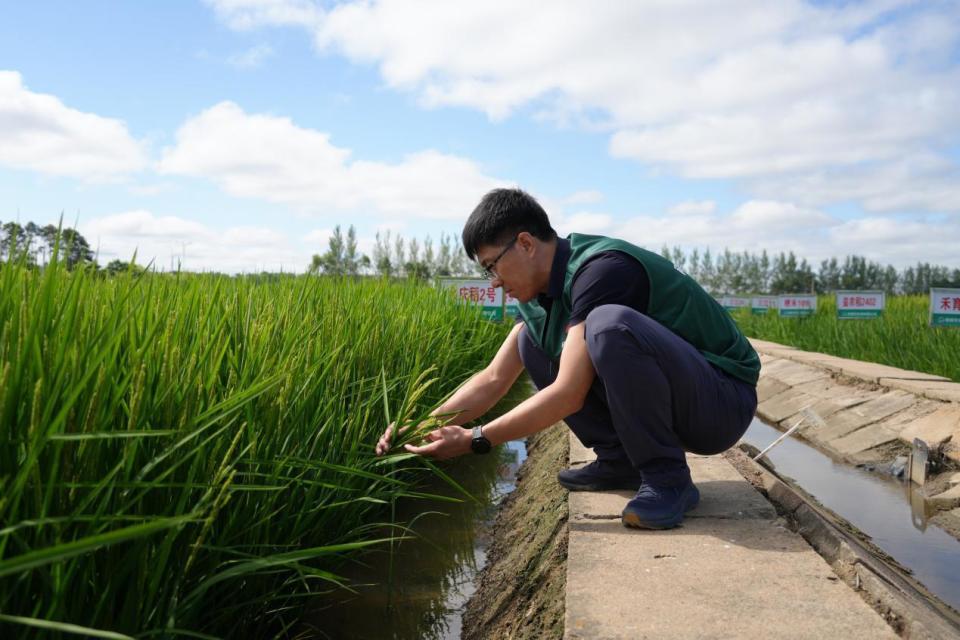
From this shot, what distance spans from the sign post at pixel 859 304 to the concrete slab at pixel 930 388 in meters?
5.04

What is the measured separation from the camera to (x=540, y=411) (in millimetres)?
1761

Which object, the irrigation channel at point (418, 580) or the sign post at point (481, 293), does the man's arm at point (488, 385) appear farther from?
the sign post at point (481, 293)

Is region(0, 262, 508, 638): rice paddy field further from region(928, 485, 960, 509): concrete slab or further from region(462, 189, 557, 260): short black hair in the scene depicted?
region(928, 485, 960, 509): concrete slab

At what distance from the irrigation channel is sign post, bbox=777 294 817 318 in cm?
1143

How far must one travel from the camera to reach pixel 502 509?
2.71 meters

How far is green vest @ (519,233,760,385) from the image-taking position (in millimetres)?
1908

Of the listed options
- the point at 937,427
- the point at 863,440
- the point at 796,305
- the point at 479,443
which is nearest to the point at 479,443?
the point at 479,443

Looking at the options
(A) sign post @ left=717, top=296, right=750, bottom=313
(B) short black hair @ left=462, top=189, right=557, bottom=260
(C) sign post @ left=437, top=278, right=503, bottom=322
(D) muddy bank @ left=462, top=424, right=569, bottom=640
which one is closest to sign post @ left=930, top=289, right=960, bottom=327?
(C) sign post @ left=437, top=278, right=503, bottom=322

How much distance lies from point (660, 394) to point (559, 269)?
1.47 ft

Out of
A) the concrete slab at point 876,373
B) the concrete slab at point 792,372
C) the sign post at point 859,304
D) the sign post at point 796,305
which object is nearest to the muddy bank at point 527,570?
the concrete slab at point 876,373

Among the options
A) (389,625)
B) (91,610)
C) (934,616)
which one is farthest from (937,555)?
(91,610)

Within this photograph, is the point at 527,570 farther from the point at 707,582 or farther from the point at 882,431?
the point at 882,431

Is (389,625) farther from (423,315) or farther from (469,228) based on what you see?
(423,315)

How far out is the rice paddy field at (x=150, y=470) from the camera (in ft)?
2.89
